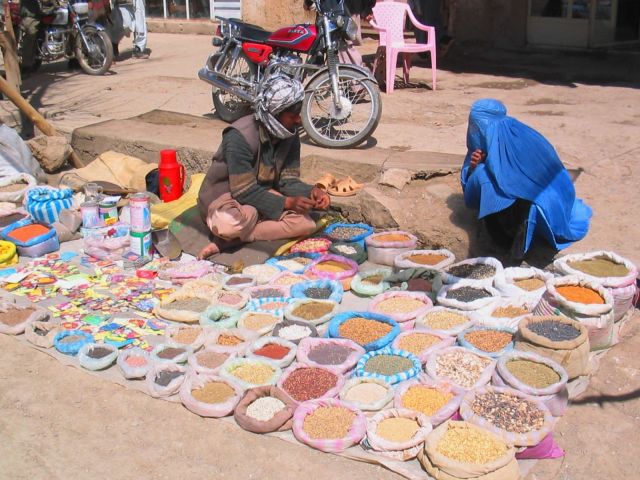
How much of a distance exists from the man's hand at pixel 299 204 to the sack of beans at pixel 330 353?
110 cm

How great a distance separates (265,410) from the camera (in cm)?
299

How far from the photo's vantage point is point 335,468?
2723mm

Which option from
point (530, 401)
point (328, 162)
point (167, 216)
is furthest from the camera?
point (328, 162)

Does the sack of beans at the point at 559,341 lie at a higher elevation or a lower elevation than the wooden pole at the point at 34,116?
lower

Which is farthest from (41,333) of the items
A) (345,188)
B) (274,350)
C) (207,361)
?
(345,188)

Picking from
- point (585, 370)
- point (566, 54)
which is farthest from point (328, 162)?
point (566, 54)

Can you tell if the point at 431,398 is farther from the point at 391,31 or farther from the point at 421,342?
the point at 391,31

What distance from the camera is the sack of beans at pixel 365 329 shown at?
11.3 ft

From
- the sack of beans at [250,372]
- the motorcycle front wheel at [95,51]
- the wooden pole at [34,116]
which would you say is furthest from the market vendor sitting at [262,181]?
the motorcycle front wheel at [95,51]

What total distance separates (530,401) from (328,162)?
9.28 feet

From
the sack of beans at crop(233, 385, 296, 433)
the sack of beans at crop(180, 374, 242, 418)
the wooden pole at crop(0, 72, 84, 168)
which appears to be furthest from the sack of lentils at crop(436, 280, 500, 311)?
the wooden pole at crop(0, 72, 84, 168)

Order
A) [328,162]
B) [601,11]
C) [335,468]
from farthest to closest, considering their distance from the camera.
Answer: [601,11], [328,162], [335,468]

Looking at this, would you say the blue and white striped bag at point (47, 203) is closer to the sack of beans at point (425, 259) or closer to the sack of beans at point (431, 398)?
the sack of beans at point (425, 259)

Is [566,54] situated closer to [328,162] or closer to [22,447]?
[328,162]
